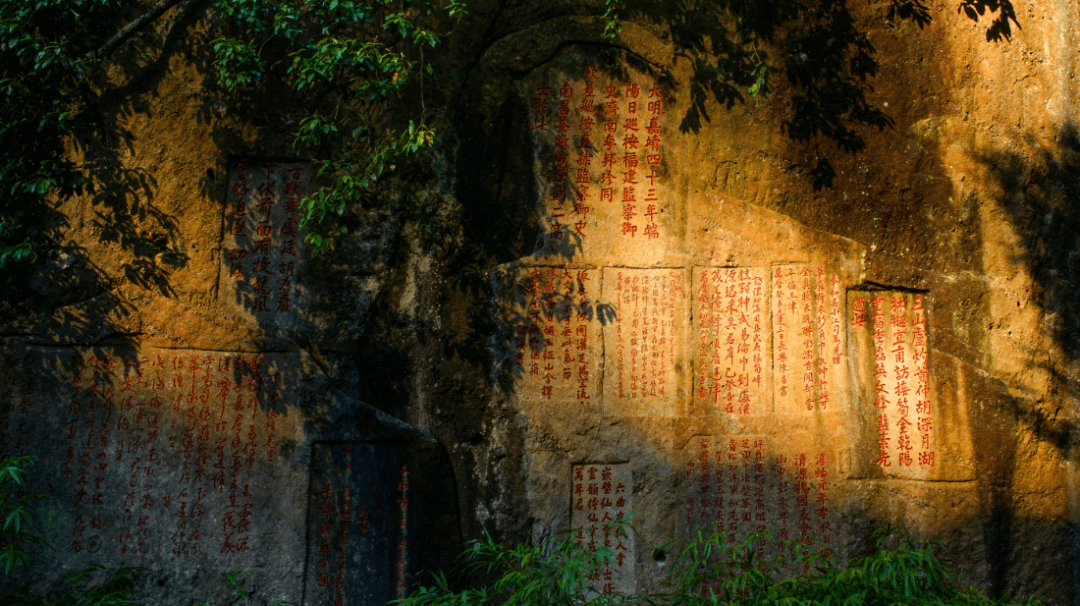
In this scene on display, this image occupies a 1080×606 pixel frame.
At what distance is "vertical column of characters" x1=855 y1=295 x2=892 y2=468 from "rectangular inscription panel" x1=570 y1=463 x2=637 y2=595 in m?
1.55

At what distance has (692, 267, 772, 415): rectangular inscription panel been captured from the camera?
4664mm

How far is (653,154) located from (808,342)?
152 centimetres

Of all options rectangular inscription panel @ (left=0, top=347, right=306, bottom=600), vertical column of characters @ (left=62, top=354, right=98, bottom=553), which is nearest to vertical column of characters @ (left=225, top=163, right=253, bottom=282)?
rectangular inscription panel @ (left=0, top=347, right=306, bottom=600)

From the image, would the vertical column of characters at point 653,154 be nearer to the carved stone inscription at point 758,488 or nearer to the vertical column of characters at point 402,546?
the carved stone inscription at point 758,488

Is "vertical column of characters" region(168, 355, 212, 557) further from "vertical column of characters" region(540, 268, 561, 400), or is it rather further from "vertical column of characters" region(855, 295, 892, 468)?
"vertical column of characters" region(855, 295, 892, 468)

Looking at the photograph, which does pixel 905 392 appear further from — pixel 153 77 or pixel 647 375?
pixel 153 77

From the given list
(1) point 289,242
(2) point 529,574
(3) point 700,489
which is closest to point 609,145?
(1) point 289,242

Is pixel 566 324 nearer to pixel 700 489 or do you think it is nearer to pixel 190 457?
pixel 700 489

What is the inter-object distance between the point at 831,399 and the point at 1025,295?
1409 mm

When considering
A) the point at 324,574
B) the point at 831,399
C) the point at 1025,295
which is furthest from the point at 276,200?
the point at 1025,295

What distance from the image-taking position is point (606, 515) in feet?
15.1

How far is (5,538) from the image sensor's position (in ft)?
14.2

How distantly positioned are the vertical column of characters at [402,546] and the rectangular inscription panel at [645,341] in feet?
4.31

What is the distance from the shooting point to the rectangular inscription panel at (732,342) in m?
4.66
